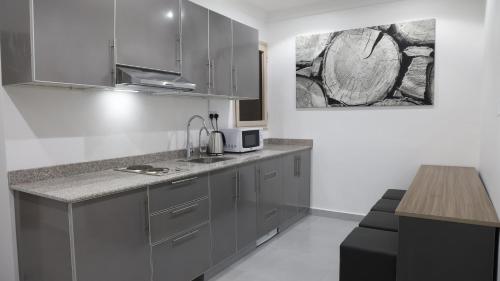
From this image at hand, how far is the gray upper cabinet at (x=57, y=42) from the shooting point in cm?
178

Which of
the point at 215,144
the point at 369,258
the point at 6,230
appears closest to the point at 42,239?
the point at 6,230

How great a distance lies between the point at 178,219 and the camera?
7.47 ft

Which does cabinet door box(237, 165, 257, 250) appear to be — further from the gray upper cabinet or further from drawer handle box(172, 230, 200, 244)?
the gray upper cabinet

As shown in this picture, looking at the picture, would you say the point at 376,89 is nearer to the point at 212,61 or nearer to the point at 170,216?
the point at 212,61

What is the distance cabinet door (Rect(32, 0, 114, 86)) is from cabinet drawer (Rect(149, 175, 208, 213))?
769 mm

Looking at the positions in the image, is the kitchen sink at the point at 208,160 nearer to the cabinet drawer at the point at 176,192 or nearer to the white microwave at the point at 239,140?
the white microwave at the point at 239,140

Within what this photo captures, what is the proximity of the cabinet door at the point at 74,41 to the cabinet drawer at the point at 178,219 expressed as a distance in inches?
37.0

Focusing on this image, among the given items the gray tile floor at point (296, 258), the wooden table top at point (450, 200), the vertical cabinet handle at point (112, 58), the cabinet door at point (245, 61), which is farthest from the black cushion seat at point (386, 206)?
the vertical cabinet handle at point (112, 58)

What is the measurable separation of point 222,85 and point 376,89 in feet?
5.99

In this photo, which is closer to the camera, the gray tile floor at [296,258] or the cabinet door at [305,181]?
the gray tile floor at [296,258]

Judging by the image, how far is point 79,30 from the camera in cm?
195

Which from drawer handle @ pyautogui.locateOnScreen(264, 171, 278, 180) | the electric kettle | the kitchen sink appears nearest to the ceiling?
the electric kettle

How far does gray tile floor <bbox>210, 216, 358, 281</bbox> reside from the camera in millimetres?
2723

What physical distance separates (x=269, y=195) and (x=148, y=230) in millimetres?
1600
